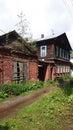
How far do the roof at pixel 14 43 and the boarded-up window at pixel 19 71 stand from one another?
1.45 meters

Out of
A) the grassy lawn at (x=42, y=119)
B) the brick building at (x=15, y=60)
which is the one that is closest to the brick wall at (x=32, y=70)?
the brick building at (x=15, y=60)

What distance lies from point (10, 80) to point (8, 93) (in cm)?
269

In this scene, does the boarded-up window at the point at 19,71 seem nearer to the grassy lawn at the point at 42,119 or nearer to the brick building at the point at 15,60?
the brick building at the point at 15,60

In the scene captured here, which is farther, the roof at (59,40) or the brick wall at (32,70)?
the roof at (59,40)

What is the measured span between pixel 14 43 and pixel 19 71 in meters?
2.75

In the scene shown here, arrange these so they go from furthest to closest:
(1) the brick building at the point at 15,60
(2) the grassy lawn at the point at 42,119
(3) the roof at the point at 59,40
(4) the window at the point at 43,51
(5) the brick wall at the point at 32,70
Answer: (4) the window at the point at 43,51, (3) the roof at the point at 59,40, (5) the brick wall at the point at 32,70, (1) the brick building at the point at 15,60, (2) the grassy lawn at the point at 42,119

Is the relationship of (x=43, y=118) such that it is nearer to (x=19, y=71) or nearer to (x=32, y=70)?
(x=19, y=71)

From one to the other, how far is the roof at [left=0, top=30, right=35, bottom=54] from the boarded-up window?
145cm

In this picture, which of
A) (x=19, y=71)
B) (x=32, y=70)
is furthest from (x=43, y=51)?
(x=19, y=71)

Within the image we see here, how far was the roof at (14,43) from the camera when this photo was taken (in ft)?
55.0

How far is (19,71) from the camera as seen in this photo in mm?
18328

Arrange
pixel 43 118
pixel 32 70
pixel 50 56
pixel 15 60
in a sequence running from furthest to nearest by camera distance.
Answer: pixel 50 56 < pixel 32 70 < pixel 15 60 < pixel 43 118

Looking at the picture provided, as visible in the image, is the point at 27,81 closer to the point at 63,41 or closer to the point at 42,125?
the point at 42,125

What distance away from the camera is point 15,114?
9438 mm
